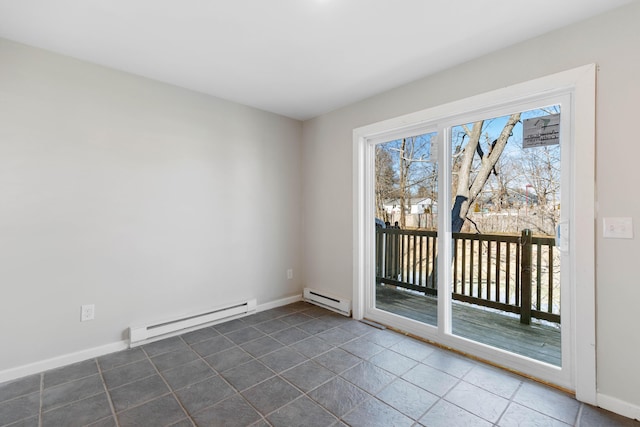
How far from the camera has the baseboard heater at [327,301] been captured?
3.20 m

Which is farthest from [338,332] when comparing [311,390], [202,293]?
[202,293]

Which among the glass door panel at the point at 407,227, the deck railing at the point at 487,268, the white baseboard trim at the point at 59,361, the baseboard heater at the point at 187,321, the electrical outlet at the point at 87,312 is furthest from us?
the glass door panel at the point at 407,227

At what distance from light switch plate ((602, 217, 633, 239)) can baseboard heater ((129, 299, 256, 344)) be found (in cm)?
299

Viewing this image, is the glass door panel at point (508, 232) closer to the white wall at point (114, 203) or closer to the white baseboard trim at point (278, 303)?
the white baseboard trim at point (278, 303)

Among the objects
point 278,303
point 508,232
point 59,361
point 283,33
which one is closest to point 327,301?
point 278,303

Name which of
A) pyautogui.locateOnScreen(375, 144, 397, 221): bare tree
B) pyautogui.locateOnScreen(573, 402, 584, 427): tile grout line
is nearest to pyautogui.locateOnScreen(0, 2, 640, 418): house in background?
pyautogui.locateOnScreen(573, 402, 584, 427): tile grout line

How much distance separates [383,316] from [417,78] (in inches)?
89.6

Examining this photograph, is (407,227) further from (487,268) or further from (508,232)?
(508,232)

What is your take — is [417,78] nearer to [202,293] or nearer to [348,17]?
[348,17]

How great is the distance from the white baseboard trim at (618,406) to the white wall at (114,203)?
2877mm

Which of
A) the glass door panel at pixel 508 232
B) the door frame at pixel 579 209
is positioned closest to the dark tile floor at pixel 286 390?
the door frame at pixel 579 209

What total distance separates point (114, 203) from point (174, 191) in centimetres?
48

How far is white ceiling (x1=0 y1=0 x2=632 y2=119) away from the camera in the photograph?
1.71 metres

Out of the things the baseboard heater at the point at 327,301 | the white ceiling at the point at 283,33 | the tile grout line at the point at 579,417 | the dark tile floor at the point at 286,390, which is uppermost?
the white ceiling at the point at 283,33
